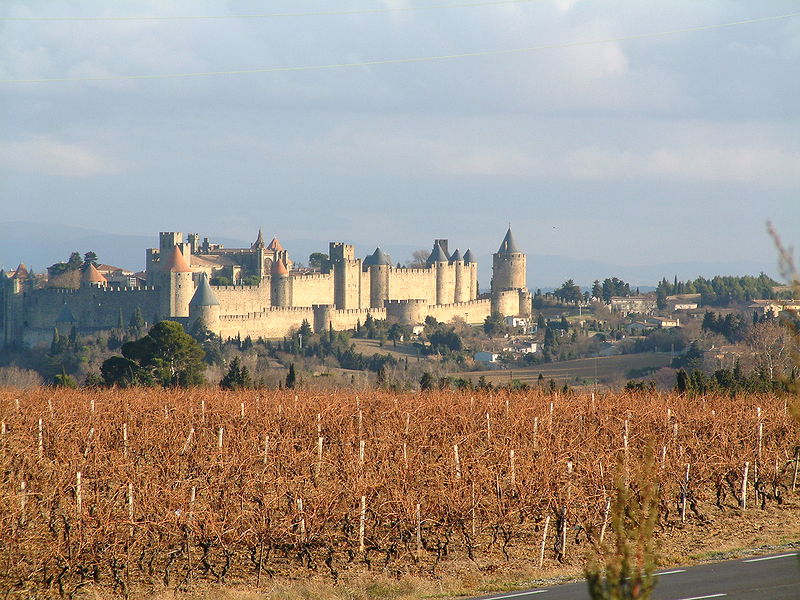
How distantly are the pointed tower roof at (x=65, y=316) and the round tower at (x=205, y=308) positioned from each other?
6.74 metres

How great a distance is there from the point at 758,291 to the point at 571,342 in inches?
1006

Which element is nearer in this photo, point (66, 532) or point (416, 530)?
point (66, 532)

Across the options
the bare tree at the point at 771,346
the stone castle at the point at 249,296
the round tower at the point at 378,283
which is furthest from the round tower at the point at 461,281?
the bare tree at the point at 771,346

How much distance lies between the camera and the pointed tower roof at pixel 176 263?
191 ft

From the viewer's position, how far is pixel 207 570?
11.3m

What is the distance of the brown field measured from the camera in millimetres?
47000

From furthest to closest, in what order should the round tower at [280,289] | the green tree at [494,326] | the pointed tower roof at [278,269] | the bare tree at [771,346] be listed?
the green tree at [494,326], the pointed tower roof at [278,269], the round tower at [280,289], the bare tree at [771,346]

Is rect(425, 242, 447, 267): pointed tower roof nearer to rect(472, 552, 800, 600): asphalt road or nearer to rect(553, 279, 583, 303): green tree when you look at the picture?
rect(553, 279, 583, 303): green tree

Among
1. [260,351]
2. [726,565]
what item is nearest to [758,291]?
[260,351]

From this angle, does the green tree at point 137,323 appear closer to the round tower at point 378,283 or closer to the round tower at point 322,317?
the round tower at point 322,317

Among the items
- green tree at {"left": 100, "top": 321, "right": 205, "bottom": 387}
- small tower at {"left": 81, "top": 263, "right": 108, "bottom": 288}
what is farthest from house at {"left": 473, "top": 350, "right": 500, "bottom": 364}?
green tree at {"left": 100, "top": 321, "right": 205, "bottom": 387}

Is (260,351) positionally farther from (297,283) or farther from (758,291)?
(758,291)

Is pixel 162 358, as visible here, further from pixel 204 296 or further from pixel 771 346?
pixel 204 296

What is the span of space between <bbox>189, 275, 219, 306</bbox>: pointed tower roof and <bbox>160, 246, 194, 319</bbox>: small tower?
1.75 meters
